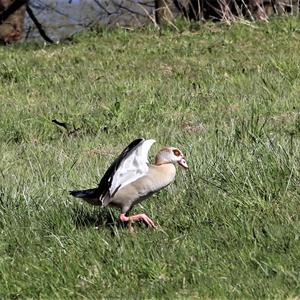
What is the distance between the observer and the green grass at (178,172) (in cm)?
507

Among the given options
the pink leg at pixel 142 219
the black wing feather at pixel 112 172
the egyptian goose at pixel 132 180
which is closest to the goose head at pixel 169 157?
the egyptian goose at pixel 132 180

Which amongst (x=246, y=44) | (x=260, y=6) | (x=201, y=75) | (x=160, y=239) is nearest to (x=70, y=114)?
(x=201, y=75)

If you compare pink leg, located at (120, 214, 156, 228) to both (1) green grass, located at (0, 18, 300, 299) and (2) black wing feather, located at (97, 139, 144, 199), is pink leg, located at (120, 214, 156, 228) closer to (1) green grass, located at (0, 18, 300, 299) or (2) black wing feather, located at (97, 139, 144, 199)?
(1) green grass, located at (0, 18, 300, 299)

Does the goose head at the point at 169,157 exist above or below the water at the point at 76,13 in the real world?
above

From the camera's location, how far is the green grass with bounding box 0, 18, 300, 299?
5.07 metres

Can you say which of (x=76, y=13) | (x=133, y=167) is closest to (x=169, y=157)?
(x=133, y=167)

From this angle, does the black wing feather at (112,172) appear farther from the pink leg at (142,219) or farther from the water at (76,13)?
the water at (76,13)

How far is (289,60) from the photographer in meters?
12.6

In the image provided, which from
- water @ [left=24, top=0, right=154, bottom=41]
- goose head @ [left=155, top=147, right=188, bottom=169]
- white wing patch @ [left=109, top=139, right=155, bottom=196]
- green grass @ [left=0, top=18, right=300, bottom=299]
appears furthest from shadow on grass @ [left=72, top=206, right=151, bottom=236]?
water @ [left=24, top=0, right=154, bottom=41]

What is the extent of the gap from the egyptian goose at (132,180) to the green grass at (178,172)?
0.61 feet

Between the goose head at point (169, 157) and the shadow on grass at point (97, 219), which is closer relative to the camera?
the goose head at point (169, 157)

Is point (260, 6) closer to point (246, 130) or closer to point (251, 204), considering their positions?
point (246, 130)

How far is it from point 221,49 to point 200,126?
4.74 meters

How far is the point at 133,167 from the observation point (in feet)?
19.0
